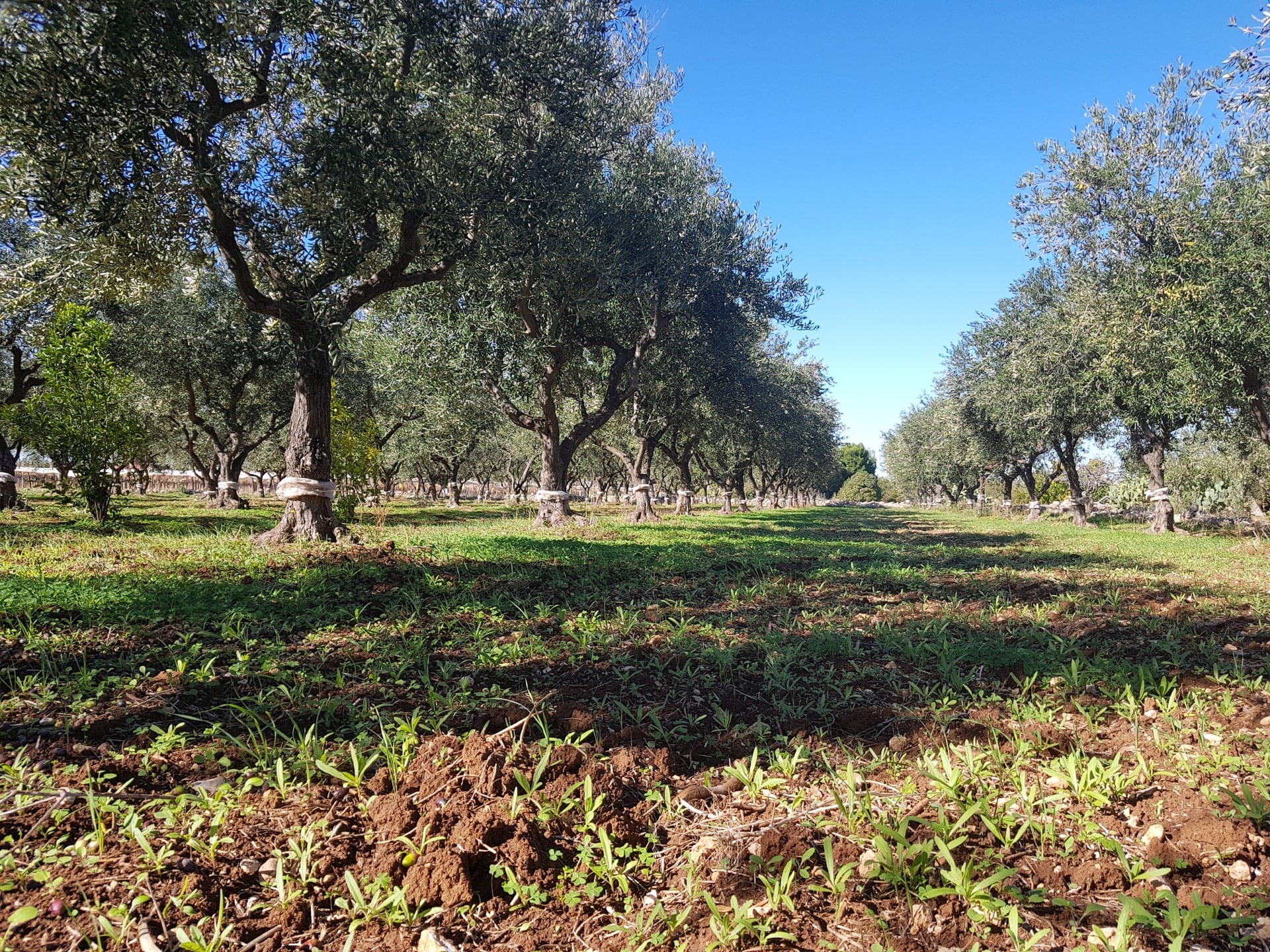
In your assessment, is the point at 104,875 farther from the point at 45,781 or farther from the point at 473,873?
the point at 473,873

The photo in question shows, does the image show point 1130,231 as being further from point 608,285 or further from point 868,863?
point 868,863

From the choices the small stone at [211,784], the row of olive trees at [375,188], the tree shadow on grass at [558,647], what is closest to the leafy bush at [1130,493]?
the row of olive trees at [375,188]

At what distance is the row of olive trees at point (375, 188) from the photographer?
7.91 meters

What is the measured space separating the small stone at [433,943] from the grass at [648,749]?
0.27 ft

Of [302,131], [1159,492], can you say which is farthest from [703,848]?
[1159,492]

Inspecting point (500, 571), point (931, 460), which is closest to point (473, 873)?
point (500, 571)

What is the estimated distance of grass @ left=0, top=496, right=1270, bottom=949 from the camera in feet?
7.47

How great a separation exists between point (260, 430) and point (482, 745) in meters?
36.1

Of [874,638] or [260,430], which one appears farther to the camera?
[260,430]

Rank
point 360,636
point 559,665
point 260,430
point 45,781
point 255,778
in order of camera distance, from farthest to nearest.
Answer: point 260,430
point 360,636
point 559,665
point 255,778
point 45,781

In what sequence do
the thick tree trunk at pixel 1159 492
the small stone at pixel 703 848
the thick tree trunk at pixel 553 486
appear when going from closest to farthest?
the small stone at pixel 703 848 < the thick tree trunk at pixel 553 486 < the thick tree trunk at pixel 1159 492

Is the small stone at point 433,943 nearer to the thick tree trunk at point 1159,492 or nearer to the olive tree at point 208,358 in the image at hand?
the olive tree at point 208,358

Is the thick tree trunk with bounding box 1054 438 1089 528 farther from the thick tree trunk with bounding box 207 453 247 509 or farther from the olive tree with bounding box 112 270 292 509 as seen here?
the thick tree trunk with bounding box 207 453 247 509

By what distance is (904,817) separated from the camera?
8.76 feet
